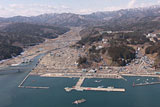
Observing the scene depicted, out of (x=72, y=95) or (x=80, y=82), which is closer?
(x=72, y=95)

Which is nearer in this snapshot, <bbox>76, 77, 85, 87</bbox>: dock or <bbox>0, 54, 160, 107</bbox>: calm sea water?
<bbox>0, 54, 160, 107</bbox>: calm sea water

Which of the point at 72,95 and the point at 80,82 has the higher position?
the point at 80,82

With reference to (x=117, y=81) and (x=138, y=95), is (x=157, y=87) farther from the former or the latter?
(x=117, y=81)

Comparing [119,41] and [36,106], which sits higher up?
[119,41]

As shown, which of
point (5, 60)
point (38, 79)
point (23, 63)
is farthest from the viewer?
point (5, 60)

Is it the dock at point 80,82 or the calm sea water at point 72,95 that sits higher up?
the dock at point 80,82

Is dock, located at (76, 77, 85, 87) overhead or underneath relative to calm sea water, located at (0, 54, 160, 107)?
overhead

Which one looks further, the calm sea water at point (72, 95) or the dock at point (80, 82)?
the dock at point (80, 82)

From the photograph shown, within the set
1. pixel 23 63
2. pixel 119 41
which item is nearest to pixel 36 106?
pixel 23 63
